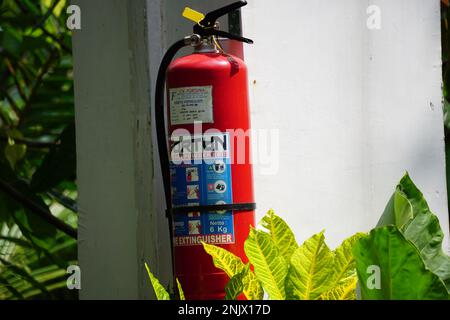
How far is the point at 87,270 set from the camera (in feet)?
6.11

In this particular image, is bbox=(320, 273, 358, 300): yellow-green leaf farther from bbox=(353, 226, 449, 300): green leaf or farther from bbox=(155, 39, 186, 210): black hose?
bbox=(155, 39, 186, 210): black hose

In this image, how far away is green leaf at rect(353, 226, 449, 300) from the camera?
39.8 inches

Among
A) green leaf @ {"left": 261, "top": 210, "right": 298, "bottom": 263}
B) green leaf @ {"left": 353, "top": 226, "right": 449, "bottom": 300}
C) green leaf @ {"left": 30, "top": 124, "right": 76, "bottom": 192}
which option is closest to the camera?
green leaf @ {"left": 353, "top": 226, "right": 449, "bottom": 300}

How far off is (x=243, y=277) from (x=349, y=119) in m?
0.71

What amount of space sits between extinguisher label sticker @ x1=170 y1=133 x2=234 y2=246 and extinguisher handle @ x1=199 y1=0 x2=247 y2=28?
0.27 meters

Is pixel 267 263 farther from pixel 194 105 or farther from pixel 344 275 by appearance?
pixel 194 105

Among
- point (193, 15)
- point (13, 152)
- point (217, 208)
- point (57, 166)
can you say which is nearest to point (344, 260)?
point (217, 208)

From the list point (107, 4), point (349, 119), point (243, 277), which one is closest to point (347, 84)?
point (349, 119)

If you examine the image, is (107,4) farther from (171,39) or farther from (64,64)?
(64,64)

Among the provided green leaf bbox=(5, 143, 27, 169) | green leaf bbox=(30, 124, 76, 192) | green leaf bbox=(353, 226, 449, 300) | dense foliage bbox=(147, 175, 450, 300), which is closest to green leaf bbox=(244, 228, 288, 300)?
dense foliage bbox=(147, 175, 450, 300)

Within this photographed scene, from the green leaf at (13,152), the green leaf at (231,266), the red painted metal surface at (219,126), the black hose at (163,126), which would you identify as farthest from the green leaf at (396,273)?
the green leaf at (13,152)

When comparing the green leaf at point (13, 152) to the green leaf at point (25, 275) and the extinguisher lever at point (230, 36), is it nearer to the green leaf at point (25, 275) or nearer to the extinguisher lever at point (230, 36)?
the green leaf at point (25, 275)

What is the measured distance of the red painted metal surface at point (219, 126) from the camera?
5.40ft

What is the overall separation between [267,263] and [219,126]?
1.70ft
